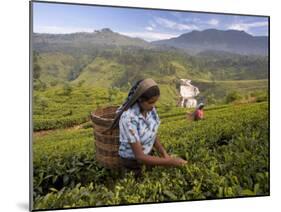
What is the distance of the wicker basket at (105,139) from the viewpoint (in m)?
4.34

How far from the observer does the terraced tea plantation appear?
4.23 m

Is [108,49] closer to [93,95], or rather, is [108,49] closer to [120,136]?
[93,95]

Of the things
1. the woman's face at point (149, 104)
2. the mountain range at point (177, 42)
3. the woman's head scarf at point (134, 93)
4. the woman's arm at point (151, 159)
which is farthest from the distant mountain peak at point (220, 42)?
the woman's arm at point (151, 159)

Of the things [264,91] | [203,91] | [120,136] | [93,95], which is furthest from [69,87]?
[264,91]

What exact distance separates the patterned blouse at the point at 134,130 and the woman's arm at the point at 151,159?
0.03 m

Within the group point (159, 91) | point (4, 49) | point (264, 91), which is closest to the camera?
point (4, 49)

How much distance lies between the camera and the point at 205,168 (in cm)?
459

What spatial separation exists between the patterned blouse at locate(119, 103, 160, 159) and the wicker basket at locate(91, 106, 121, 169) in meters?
0.06

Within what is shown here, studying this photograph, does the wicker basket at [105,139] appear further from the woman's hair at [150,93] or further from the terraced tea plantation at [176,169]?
the woman's hair at [150,93]

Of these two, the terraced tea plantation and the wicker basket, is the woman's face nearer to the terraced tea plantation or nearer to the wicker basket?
the terraced tea plantation

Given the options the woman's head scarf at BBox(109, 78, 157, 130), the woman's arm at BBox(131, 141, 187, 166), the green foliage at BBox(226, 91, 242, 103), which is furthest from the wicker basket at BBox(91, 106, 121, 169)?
the green foliage at BBox(226, 91, 242, 103)

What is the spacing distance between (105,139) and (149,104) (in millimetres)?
479
